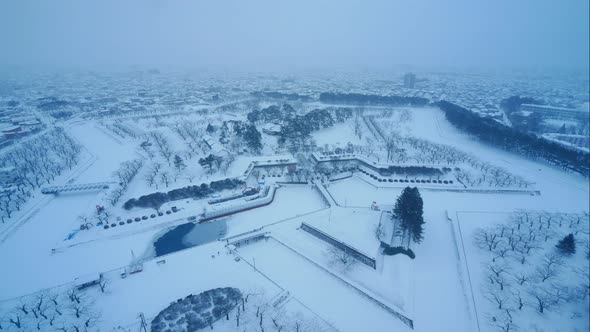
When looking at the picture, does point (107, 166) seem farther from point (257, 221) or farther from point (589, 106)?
point (589, 106)

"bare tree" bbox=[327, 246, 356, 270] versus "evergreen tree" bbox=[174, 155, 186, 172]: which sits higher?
"evergreen tree" bbox=[174, 155, 186, 172]

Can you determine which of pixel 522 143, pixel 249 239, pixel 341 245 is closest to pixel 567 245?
pixel 341 245

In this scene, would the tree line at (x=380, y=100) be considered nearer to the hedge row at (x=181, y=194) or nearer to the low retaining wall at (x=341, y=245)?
the hedge row at (x=181, y=194)

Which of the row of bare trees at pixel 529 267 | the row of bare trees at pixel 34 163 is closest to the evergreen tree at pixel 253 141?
the row of bare trees at pixel 34 163

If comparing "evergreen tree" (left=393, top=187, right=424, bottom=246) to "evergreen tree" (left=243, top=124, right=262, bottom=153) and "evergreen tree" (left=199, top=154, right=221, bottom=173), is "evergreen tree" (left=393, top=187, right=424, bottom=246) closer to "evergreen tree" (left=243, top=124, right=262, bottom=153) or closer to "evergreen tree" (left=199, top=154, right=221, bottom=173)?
"evergreen tree" (left=199, top=154, right=221, bottom=173)

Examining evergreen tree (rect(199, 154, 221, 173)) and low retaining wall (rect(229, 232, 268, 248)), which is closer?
low retaining wall (rect(229, 232, 268, 248))

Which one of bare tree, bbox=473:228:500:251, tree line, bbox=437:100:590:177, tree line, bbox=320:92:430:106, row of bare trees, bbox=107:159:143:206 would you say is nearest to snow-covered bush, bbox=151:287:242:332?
row of bare trees, bbox=107:159:143:206
